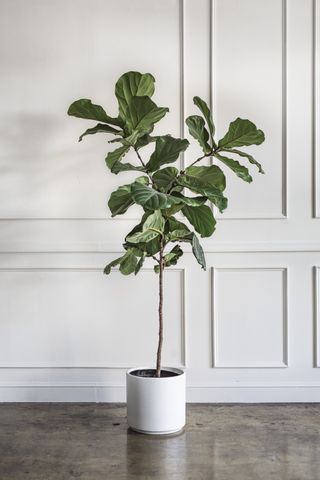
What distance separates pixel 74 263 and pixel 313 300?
1291 millimetres

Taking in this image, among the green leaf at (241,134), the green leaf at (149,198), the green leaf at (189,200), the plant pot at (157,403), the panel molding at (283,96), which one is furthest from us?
the panel molding at (283,96)

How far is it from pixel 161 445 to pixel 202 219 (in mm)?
998

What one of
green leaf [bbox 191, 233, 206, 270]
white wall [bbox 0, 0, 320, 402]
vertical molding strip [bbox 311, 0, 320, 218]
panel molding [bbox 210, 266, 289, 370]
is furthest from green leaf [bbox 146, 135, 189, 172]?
vertical molding strip [bbox 311, 0, 320, 218]

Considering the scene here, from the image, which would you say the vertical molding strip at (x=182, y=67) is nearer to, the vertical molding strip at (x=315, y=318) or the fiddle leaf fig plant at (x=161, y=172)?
the fiddle leaf fig plant at (x=161, y=172)

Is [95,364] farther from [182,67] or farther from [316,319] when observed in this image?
[182,67]

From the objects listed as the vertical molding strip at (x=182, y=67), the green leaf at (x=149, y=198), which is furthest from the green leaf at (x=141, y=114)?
the vertical molding strip at (x=182, y=67)

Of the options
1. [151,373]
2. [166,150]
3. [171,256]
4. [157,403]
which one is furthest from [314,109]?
[157,403]

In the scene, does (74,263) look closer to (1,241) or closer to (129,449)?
(1,241)

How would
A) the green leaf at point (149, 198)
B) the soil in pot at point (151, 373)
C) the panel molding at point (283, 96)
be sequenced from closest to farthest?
the green leaf at point (149, 198) < the soil in pot at point (151, 373) < the panel molding at point (283, 96)

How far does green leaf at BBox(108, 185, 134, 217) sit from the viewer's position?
2.51 m

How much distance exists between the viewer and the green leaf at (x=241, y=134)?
8.25ft

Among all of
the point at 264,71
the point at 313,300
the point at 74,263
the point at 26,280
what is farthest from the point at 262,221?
the point at 26,280

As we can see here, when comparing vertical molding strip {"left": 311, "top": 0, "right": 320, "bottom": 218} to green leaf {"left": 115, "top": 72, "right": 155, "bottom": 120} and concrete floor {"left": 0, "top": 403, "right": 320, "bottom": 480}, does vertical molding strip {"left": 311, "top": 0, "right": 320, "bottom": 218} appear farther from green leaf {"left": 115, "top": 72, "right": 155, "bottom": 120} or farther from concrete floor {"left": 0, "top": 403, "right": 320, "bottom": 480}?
concrete floor {"left": 0, "top": 403, "right": 320, "bottom": 480}

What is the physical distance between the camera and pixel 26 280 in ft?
10.2
